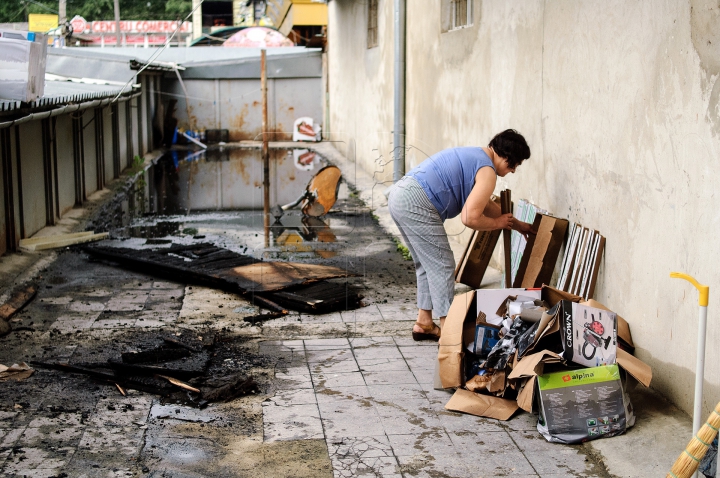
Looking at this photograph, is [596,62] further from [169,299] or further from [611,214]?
[169,299]

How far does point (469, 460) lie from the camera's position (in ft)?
13.8

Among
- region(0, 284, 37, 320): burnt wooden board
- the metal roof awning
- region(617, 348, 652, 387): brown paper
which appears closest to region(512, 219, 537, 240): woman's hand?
region(617, 348, 652, 387): brown paper

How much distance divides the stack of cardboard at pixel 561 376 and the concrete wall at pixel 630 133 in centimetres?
38

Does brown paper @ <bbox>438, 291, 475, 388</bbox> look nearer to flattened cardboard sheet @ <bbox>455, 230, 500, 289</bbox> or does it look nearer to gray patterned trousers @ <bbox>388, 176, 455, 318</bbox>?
gray patterned trousers @ <bbox>388, 176, 455, 318</bbox>

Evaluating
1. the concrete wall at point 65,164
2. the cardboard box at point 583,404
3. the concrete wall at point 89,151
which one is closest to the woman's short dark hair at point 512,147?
the cardboard box at point 583,404

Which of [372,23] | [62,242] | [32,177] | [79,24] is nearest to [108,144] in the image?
[372,23]

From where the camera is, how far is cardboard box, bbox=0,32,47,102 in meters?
8.68

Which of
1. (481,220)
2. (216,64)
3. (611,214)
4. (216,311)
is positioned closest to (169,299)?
(216,311)

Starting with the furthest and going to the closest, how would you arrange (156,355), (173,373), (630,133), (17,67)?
(17,67), (156,355), (173,373), (630,133)

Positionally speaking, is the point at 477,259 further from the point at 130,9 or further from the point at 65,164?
the point at 130,9

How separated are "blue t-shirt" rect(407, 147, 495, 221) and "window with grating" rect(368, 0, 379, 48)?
12.7m

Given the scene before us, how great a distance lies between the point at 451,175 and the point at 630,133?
1.24m

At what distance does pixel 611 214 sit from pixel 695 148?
1160mm

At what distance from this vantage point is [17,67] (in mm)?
8742
